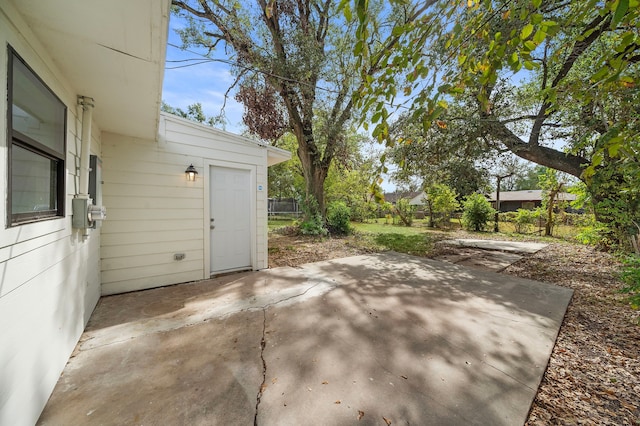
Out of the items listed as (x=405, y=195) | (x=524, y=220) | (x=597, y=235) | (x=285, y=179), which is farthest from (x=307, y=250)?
(x=285, y=179)

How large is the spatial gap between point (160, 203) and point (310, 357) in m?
3.25

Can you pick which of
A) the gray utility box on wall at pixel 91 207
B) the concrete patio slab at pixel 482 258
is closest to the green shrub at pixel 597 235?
the concrete patio slab at pixel 482 258

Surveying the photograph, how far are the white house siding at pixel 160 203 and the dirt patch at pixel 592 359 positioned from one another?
174 inches

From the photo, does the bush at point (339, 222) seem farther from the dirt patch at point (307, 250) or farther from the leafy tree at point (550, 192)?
the leafy tree at point (550, 192)

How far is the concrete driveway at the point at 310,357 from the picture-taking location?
1.60 m

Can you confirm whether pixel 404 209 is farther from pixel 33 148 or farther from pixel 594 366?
pixel 33 148

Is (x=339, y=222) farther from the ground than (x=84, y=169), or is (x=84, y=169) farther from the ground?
(x=84, y=169)

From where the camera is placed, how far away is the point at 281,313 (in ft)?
9.70

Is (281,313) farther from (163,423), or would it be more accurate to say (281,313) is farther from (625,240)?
(625,240)

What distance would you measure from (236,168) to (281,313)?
9.06 feet

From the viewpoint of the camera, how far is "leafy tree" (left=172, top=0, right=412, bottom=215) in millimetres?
6023

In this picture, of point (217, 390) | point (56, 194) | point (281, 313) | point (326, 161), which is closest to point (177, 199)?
point (56, 194)

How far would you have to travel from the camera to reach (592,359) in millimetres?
2170

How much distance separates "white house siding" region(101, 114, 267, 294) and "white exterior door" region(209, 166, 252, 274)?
15 centimetres
